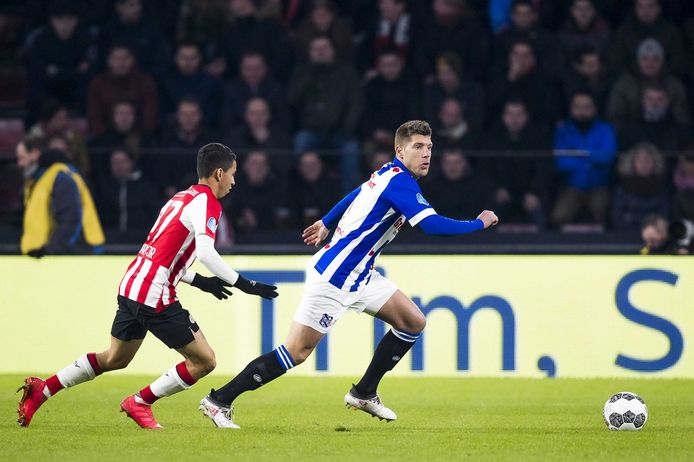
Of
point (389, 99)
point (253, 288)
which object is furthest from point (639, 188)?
point (253, 288)

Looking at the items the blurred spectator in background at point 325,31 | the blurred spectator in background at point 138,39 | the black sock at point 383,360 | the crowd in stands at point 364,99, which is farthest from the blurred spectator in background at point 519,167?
the black sock at point 383,360

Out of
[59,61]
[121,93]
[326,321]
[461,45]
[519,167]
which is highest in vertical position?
[461,45]

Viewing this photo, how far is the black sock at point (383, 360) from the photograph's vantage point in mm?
8570

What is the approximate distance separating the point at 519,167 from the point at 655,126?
5.48ft

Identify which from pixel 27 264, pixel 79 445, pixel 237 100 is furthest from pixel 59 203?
pixel 79 445

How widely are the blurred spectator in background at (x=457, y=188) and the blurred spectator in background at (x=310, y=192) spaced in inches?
40.3

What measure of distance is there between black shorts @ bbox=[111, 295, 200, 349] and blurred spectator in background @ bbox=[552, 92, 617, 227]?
6.90 m

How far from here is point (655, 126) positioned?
47.8 feet

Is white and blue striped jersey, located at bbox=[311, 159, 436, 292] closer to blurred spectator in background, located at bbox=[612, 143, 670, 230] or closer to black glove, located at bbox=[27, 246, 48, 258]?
black glove, located at bbox=[27, 246, 48, 258]

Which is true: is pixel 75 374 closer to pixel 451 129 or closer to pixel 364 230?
pixel 364 230

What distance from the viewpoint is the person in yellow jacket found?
1216 cm

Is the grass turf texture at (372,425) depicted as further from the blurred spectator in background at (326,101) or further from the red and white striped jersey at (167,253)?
the blurred spectator in background at (326,101)

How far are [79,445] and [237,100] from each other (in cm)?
771

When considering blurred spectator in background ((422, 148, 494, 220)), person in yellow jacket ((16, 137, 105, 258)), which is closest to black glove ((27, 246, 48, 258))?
person in yellow jacket ((16, 137, 105, 258))
